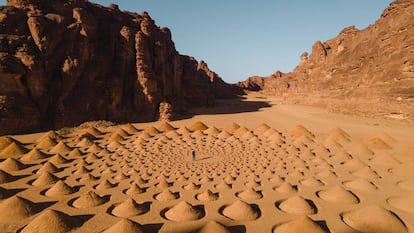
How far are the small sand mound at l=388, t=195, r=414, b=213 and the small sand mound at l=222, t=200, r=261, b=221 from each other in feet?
14.5

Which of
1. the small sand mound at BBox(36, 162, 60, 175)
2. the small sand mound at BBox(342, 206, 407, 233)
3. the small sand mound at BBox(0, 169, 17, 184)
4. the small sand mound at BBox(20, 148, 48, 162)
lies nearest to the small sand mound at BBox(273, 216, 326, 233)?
the small sand mound at BBox(342, 206, 407, 233)

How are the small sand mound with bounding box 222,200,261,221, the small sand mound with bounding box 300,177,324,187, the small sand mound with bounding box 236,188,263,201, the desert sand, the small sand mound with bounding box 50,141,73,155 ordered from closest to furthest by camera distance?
the desert sand → the small sand mound with bounding box 222,200,261,221 → the small sand mound with bounding box 236,188,263,201 → the small sand mound with bounding box 300,177,324,187 → the small sand mound with bounding box 50,141,73,155

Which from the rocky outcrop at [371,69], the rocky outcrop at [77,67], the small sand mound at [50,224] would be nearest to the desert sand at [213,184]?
the small sand mound at [50,224]

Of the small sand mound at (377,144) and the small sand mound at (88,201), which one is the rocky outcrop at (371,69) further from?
the small sand mound at (88,201)

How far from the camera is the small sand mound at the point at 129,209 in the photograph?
726cm

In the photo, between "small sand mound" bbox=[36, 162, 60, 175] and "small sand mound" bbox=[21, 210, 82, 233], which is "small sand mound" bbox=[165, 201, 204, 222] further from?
"small sand mound" bbox=[36, 162, 60, 175]

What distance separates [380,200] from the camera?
823cm

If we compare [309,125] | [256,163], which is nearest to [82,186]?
[256,163]

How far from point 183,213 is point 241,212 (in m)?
1.66

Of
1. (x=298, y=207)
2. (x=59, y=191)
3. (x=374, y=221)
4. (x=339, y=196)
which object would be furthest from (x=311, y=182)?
(x=59, y=191)

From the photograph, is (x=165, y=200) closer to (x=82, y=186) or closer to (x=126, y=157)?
(x=82, y=186)

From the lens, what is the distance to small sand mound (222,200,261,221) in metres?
7.05

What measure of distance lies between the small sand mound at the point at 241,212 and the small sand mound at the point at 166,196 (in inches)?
74.5

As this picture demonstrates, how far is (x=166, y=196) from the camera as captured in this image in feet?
27.3
